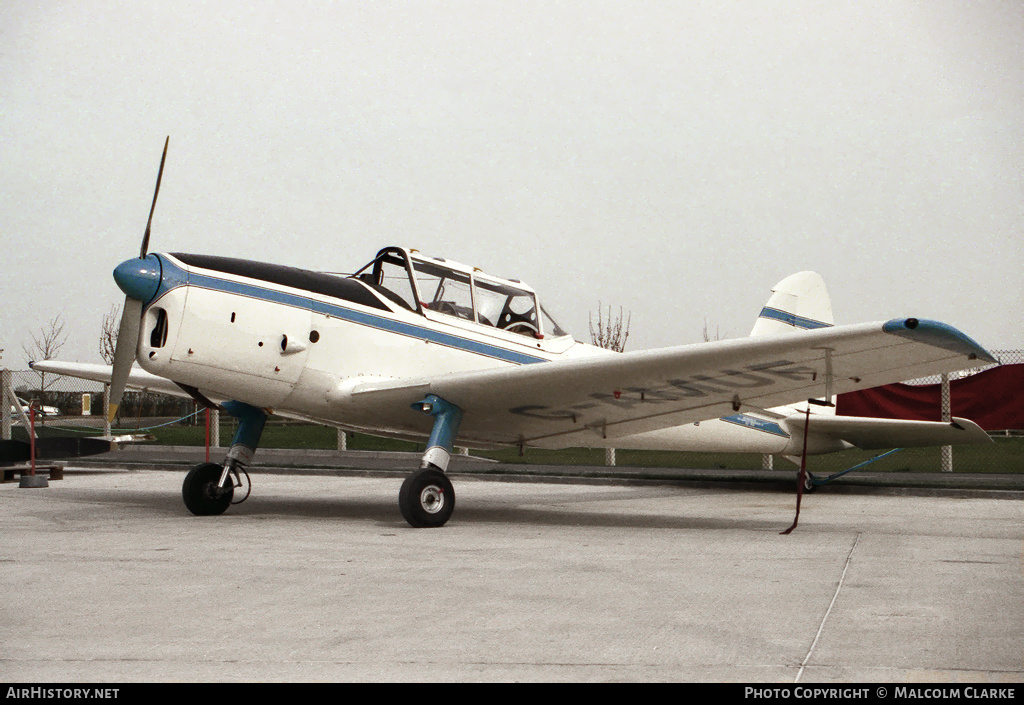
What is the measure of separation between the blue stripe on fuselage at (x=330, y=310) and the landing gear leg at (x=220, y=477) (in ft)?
5.19

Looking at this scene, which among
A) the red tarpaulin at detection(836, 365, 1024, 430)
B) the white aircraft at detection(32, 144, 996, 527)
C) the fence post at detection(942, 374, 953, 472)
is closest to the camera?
the white aircraft at detection(32, 144, 996, 527)

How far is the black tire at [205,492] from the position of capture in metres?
8.35

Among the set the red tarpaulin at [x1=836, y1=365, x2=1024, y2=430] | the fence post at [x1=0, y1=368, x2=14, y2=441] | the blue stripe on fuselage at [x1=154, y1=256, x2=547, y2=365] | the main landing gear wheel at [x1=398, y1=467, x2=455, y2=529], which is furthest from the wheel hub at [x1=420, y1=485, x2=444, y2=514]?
the fence post at [x1=0, y1=368, x2=14, y2=441]

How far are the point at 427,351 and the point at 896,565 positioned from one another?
4448 mm

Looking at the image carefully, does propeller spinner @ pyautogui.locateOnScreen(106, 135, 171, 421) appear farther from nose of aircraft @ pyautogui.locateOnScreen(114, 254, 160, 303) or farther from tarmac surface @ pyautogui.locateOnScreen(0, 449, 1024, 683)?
tarmac surface @ pyautogui.locateOnScreen(0, 449, 1024, 683)

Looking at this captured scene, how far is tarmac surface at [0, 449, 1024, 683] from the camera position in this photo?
3088 millimetres

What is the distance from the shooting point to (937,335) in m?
5.85

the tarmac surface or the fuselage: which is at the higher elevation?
the fuselage

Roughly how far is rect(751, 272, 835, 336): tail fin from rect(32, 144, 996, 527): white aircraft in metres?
2.41

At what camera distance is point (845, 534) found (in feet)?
23.5

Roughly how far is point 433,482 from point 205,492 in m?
2.35

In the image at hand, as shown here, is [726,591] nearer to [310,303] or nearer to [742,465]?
[310,303]

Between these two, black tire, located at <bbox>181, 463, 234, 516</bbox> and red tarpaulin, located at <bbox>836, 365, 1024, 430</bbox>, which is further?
red tarpaulin, located at <bbox>836, 365, 1024, 430</bbox>

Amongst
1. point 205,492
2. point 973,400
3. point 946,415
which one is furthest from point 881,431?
point 205,492
